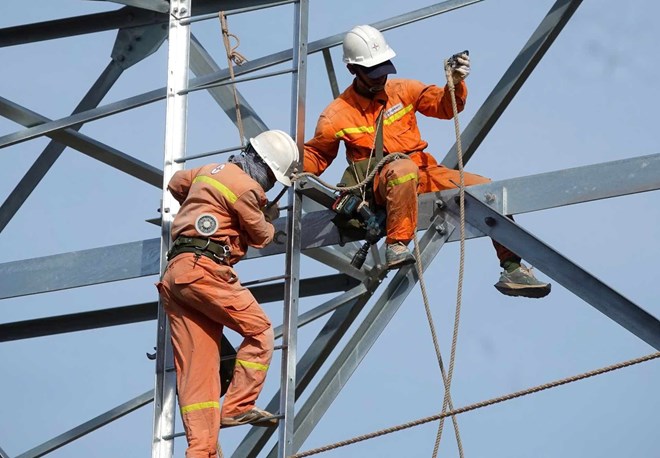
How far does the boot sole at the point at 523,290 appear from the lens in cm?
1277

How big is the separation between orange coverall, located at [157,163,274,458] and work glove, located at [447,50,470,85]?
1.58 metres

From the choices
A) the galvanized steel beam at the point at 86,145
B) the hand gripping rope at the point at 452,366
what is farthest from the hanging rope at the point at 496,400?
the galvanized steel beam at the point at 86,145

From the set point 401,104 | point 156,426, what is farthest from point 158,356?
point 401,104

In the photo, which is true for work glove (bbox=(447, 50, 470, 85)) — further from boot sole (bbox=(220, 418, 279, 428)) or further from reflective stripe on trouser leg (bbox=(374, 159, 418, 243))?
boot sole (bbox=(220, 418, 279, 428))

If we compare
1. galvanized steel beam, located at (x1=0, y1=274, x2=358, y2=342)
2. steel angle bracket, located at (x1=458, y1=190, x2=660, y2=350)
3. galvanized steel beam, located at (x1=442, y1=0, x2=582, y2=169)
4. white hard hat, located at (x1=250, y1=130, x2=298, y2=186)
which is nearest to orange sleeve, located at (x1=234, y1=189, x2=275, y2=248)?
white hard hat, located at (x1=250, y1=130, x2=298, y2=186)

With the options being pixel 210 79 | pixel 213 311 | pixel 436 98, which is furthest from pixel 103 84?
pixel 213 311

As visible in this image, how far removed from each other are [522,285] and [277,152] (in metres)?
1.84

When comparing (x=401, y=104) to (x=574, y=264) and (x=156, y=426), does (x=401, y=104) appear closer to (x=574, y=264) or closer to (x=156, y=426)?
(x=574, y=264)

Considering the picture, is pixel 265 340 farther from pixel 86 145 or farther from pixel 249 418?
pixel 86 145

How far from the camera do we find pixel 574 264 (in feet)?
39.1

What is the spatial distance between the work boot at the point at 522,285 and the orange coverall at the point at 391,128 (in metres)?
0.13

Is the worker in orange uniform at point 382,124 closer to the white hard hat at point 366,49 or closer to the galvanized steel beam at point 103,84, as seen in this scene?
the white hard hat at point 366,49

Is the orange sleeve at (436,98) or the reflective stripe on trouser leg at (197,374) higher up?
the orange sleeve at (436,98)

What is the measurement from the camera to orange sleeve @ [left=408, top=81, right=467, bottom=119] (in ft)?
42.5
